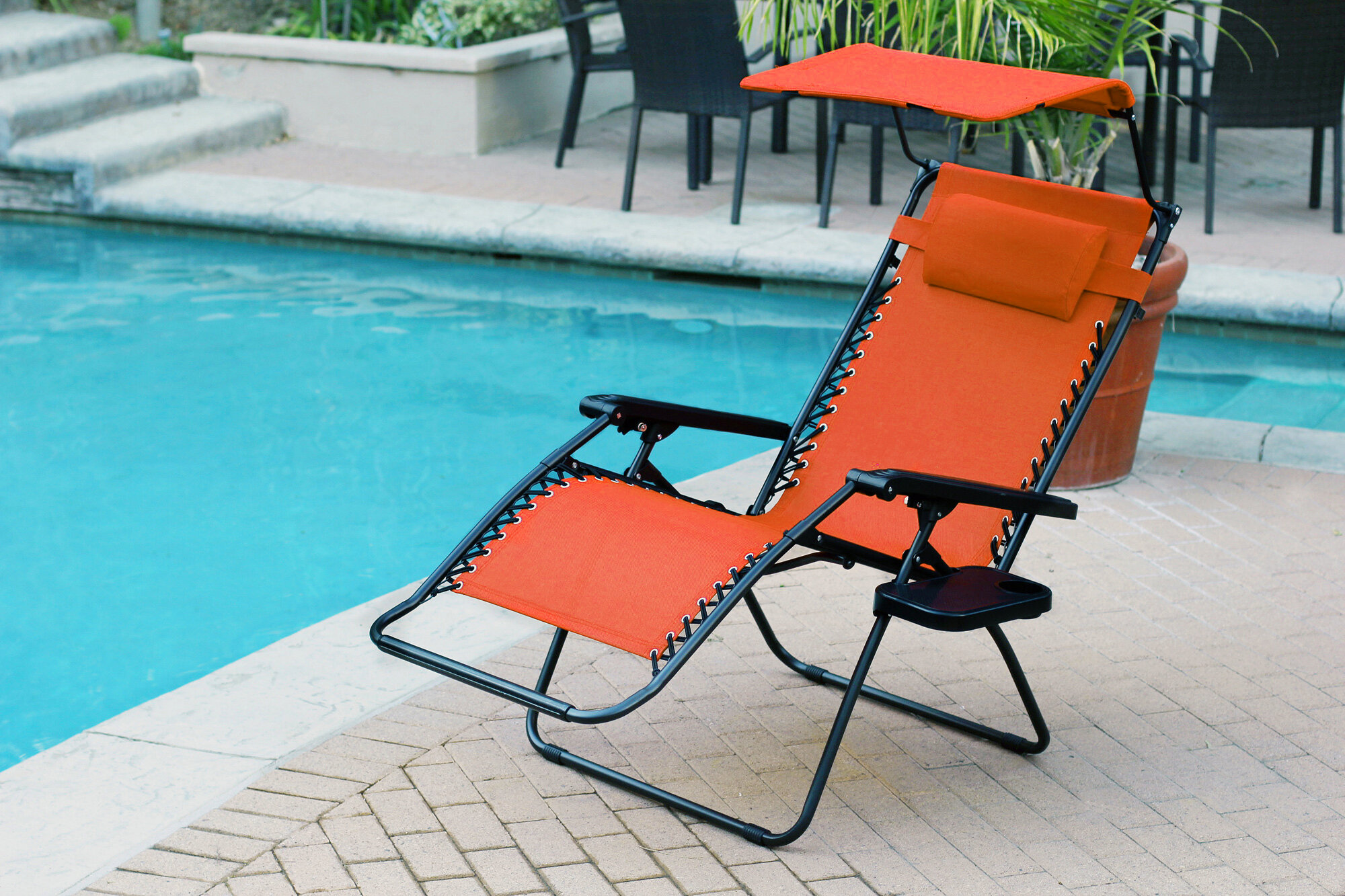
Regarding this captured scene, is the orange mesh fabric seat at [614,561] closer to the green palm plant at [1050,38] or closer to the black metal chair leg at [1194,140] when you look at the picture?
the green palm plant at [1050,38]

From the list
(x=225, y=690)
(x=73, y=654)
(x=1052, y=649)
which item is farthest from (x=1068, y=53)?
(x=73, y=654)

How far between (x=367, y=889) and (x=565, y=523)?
28.7 inches

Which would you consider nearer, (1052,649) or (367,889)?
(367,889)

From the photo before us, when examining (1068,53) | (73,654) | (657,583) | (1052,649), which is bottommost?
(73,654)

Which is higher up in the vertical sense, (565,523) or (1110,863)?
(565,523)

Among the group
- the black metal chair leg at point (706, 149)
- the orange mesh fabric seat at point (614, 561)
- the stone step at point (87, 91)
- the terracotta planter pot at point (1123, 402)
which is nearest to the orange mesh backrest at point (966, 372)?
the orange mesh fabric seat at point (614, 561)

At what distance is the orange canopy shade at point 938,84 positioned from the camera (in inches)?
102

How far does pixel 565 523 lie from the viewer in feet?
8.58

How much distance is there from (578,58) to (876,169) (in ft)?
6.08

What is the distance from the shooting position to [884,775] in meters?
2.76

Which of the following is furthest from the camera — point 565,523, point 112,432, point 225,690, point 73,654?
point 112,432

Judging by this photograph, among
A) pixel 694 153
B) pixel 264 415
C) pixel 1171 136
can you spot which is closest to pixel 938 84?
pixel 264 415

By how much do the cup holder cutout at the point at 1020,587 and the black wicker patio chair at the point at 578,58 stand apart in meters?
5.50

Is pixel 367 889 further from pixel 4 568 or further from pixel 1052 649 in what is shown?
pixel 4 568
